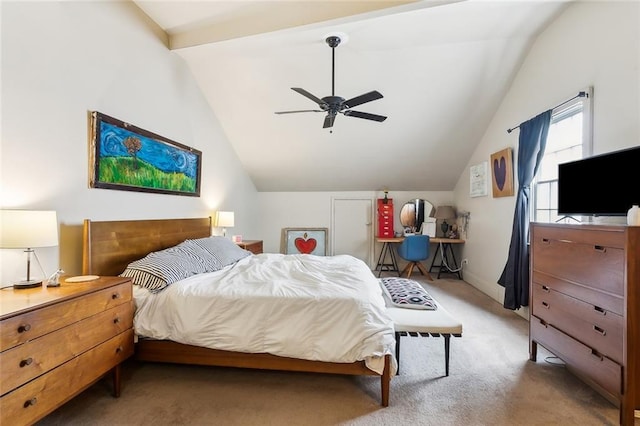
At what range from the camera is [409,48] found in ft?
11.1

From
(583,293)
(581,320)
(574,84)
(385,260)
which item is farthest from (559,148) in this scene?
(385,260)

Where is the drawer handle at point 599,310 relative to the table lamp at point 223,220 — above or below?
below

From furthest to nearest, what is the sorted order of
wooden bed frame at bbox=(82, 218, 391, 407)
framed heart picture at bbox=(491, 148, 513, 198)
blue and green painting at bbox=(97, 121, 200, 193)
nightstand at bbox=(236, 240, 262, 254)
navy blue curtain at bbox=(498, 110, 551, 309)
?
1. nightstand at bbox=(236, 240, 262, 254)
2. framed heart picture at bbox=(491, 148, 513, 198)
3. navy blue curtain at bbox=(498, 110, 551, 309)
4. blue and green painting at bbox=(97, 121, 200, 193)
5. wooden bed frame at bbox=(82, 218, 391, 407)

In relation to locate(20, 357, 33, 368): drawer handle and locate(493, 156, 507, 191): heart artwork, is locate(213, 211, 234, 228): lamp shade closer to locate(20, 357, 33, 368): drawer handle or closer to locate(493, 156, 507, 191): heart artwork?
locate(20, 357, 33, 368): drawer handle

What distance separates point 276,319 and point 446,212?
4.38m

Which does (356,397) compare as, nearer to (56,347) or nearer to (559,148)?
(56,347)

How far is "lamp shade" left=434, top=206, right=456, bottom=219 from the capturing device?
541 centimetres

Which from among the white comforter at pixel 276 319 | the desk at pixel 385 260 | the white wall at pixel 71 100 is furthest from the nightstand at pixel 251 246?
the desk at pixel 385 260

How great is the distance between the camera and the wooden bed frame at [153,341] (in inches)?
76.1

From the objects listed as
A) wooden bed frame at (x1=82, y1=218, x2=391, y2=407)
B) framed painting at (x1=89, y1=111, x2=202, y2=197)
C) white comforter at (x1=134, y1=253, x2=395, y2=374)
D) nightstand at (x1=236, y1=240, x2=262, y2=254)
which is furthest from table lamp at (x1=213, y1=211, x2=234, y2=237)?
white comforter at (x1=134, y1=253, x2=395, y2=374)

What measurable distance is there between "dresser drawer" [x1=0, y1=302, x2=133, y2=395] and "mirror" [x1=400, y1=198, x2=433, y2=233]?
4978mm

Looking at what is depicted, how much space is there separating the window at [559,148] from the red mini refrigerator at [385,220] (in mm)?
2689

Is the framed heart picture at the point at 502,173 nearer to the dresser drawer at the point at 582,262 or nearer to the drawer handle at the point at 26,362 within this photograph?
the dresser drawer at the point at 582,262

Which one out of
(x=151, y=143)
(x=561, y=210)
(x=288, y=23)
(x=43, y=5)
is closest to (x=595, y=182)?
(x=561, y=210)
